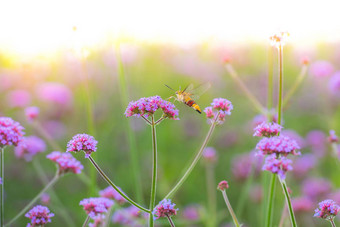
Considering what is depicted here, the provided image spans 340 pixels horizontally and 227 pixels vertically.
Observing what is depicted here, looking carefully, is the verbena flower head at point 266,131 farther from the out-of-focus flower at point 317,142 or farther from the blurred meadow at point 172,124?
the out-of-focus flower at point 317,142

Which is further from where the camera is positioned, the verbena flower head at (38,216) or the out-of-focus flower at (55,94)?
the out-of-focus flower at (55,94)

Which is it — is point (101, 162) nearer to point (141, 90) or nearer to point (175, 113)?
point (141, 90)

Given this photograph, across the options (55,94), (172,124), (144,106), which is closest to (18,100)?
(55,94)

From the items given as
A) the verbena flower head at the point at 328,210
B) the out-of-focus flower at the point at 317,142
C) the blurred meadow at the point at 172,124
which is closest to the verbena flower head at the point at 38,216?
the blurred meadow at the point at 172,124

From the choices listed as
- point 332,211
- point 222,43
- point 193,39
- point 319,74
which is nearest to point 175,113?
point 332,211

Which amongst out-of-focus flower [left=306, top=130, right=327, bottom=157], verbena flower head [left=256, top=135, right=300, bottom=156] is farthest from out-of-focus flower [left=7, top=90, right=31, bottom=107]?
verbena flower head [left=256, top=135, right=300, bottom=156]

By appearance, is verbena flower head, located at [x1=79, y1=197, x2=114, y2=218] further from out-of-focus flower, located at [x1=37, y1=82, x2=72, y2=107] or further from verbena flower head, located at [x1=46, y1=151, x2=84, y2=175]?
out-of-focus flower, located at [x1=37, y1=82, x2=72, y2=107]

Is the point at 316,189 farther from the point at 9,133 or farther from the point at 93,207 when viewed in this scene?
the point at 9,133
